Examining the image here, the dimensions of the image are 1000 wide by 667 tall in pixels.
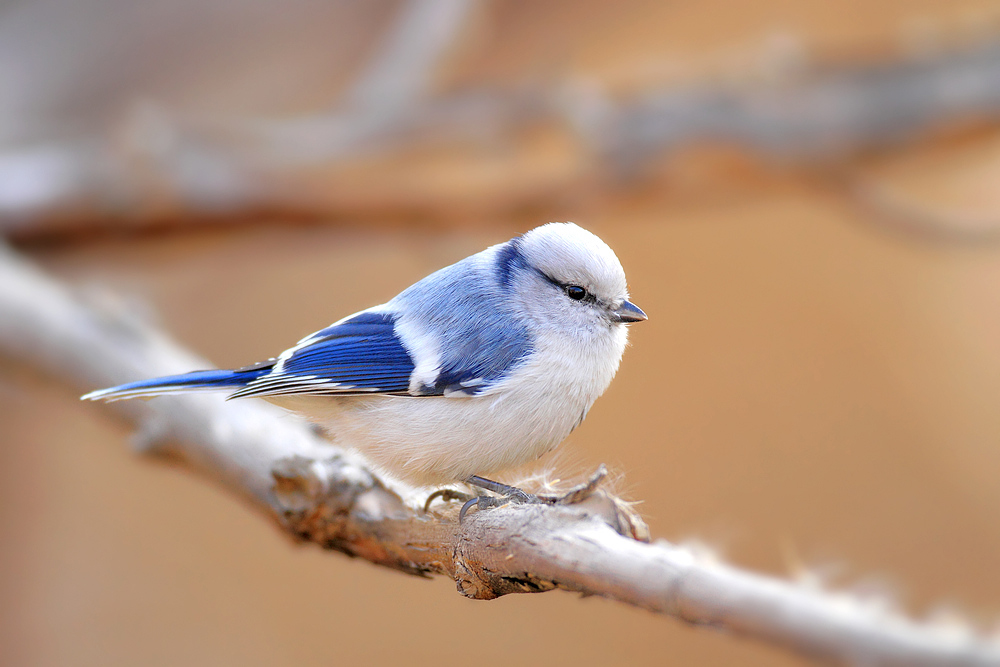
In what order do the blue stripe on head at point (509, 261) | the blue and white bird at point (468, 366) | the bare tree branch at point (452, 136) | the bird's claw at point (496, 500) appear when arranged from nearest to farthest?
1. the bird's claw at point (496, 500)
2. the blue and white bird at point (468, 366)
3. the blue stripe on head at point (509, 261)
4. the bare tree branch at point (452, 136)

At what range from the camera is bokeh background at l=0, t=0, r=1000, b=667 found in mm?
2133

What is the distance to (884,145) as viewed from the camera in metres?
2.16

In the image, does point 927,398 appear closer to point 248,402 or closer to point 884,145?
point 884,145

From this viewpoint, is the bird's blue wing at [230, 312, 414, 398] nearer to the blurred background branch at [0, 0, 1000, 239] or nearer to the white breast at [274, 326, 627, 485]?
the white breast at [274, 326, 627, 485]

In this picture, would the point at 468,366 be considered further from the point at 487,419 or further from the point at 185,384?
the point at 185,384

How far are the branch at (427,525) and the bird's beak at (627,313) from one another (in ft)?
1.15

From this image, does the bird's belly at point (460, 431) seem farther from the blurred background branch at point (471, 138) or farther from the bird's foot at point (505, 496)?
the blurred background branch at point (471, 138)

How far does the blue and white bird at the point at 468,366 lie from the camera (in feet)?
3.53

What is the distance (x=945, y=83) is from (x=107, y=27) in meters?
2.33

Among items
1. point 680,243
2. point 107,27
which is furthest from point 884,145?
point 107,27

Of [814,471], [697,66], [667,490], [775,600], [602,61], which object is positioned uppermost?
[602,61]

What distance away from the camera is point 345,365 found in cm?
114

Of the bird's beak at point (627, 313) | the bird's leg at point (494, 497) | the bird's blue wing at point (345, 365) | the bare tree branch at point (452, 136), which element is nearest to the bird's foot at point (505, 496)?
the bird's leg at point (494, 497)

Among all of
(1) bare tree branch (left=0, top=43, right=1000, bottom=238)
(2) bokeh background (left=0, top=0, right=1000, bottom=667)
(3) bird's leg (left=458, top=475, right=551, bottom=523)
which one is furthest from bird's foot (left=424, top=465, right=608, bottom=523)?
(1) bare tree branch (left=0, top=43, right=1000, bottom=238)
